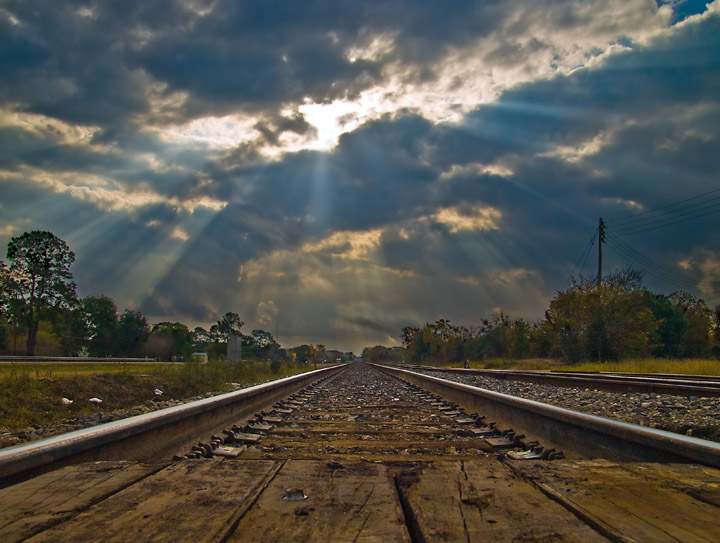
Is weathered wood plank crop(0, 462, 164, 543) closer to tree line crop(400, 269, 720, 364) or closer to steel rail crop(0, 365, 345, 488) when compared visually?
steel rail crop(0, 365, 345, 488)

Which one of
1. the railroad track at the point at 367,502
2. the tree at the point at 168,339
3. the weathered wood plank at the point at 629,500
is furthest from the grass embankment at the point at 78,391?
the tree at the point at 168,339

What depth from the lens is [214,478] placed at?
197cm

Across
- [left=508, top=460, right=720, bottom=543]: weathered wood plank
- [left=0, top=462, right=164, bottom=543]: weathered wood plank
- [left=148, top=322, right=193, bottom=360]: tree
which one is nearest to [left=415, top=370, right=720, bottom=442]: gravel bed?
[left=508, top=460, right=720, bottom=543]: weathered wood plank

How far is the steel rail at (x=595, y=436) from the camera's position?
237cm

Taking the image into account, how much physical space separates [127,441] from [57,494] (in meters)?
1.15

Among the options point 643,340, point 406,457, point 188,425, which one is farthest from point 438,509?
point 643,340

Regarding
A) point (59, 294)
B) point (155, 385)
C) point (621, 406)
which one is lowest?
point (155, 385)

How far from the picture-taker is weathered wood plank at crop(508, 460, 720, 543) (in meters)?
1.42

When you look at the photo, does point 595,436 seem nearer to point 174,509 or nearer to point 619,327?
point 174,509

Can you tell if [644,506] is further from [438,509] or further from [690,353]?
[690,353]

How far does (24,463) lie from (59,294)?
4964cm

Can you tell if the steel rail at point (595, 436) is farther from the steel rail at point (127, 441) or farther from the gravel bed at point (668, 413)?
the steel rail at point (127, 441)

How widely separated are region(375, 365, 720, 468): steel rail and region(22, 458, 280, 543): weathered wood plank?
1960 millimetres

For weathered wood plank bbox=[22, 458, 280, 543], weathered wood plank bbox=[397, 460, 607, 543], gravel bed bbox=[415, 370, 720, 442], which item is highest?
weathered wood plank bbox=[397, 460, 607, 543]
